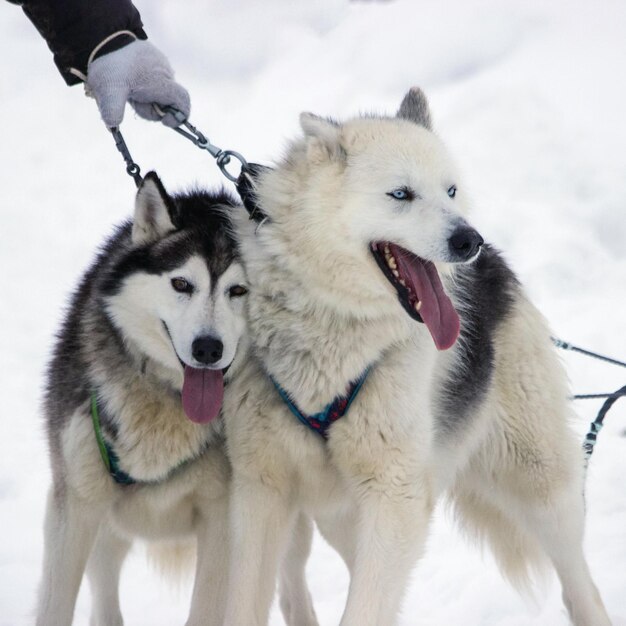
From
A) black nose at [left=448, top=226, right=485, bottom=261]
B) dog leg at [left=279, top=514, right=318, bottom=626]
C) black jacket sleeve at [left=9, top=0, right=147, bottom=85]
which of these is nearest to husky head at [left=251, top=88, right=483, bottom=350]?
black nose at [left=448, top=226, right=485, bottom=261]

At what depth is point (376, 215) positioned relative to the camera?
2.81m

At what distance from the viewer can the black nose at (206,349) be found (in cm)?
276

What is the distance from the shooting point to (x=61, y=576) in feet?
9.82

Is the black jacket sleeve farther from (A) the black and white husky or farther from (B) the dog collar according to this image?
(B) the dog collar

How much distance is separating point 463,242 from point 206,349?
0.80 metres

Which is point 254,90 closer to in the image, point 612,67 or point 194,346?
point 612,67

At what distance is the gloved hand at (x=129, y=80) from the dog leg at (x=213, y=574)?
4.79ft

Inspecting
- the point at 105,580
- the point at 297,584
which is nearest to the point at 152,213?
the point at 105,580

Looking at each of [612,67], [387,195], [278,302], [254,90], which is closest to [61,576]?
[278,302]

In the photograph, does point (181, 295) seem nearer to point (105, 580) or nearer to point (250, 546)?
point (250, 546)

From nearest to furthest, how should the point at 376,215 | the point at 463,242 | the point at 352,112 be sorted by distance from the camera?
the point at 463,242
the point at 376,215
the point at 352,112

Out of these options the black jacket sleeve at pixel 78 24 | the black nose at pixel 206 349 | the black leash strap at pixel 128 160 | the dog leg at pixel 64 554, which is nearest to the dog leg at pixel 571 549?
the black nose at pixel 206 349

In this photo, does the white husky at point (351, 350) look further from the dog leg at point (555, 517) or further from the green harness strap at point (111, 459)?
the dog leg at point (555, 517)

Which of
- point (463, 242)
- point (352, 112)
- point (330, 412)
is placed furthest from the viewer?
point (352, 112)
